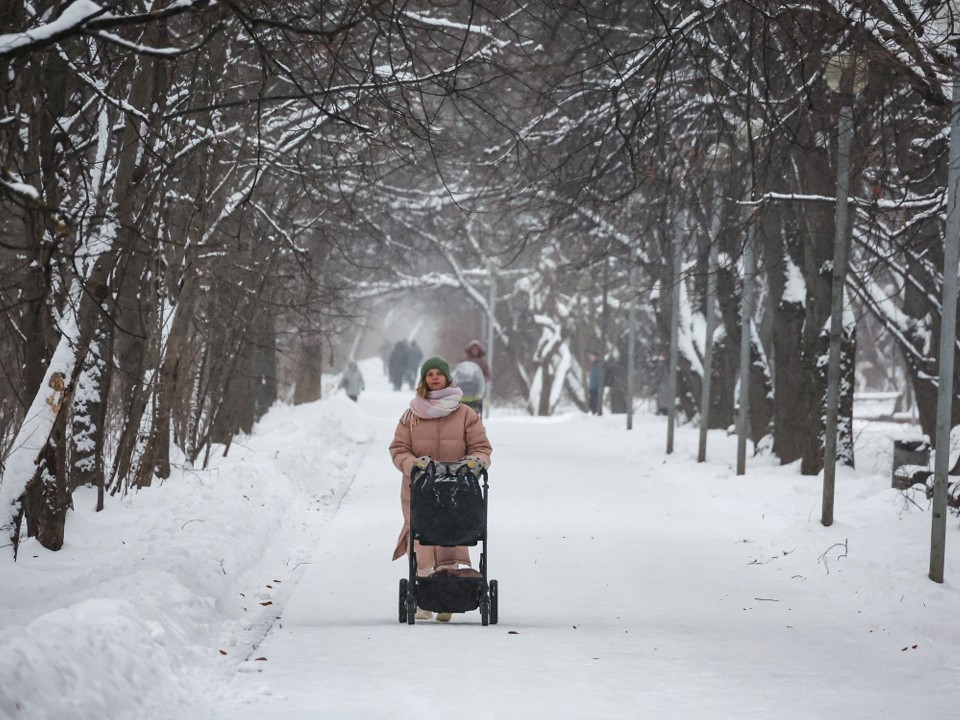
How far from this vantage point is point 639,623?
27.6 feet

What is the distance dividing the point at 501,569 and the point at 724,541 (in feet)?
9.37

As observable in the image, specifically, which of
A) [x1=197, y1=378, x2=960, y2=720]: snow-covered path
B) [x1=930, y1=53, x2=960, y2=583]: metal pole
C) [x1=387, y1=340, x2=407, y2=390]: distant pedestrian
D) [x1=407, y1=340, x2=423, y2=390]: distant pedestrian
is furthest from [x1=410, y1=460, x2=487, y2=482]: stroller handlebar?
[x1=387, y1=340, x2=407, y2=390]: distant pedestrian

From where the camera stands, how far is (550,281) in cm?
4297

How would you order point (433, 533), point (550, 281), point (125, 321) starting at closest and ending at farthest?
point (433, 533), point (125, 321), point (550, 281)

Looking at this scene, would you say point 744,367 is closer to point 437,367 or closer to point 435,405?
point 437,367

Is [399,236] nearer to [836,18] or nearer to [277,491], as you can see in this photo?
[277,491]

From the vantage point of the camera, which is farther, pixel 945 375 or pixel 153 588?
pixel 945 375

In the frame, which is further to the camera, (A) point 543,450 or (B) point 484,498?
(A) point 543,450

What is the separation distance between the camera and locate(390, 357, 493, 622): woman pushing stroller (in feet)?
28.6

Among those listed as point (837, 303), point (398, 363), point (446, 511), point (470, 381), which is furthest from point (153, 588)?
point (398, 363)

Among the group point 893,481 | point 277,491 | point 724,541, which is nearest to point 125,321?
point 277,491

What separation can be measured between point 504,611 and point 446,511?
110cm

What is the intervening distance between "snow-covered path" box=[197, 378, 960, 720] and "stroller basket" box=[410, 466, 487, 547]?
0.57m

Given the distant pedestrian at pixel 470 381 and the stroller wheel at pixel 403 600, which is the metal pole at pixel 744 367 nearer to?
the distant pedestrian at pixel 470 381
